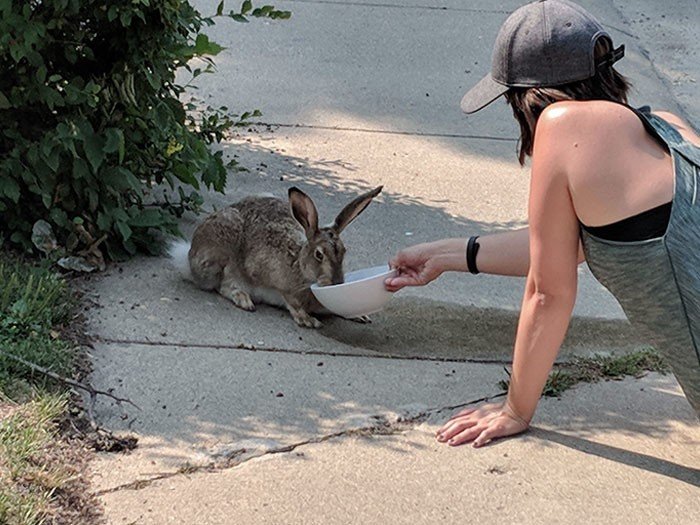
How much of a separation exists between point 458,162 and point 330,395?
305cm

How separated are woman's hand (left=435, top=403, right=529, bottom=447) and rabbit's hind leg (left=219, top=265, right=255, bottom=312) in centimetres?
153

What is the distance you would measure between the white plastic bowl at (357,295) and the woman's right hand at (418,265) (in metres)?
0.04

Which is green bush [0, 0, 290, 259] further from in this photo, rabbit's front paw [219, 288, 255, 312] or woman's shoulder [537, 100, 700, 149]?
woman's shoulder [537, 100, 700, 149]

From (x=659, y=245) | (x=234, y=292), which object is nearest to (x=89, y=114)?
(x=234, y=292)

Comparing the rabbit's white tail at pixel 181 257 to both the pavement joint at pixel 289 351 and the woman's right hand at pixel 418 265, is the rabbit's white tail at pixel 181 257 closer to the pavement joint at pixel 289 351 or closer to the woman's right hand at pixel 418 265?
the pavement joint at pixel 289 351

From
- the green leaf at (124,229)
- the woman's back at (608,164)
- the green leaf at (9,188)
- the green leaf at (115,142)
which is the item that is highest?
the woman's back at (608,164)

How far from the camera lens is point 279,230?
530 centimetres

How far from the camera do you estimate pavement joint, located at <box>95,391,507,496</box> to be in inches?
135

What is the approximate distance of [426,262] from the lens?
4352mm

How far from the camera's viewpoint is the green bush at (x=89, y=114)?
457cm

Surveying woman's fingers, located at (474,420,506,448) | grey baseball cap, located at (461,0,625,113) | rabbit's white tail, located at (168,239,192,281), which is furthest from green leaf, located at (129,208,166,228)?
grey baseball cap, located at (461,0,625,113)

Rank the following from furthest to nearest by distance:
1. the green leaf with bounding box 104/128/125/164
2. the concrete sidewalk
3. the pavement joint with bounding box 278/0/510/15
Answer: the pavement joint with bounding box 278/0/510/15 → the green leaf with bounding box 104/128/125/164 → the concrete sidewalk

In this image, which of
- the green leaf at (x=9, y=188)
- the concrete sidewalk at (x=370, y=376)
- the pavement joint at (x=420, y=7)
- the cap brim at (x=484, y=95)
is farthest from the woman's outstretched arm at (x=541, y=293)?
the pavement joint at (x=420, y=7)

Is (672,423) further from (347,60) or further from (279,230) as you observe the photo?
(347,60)
